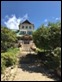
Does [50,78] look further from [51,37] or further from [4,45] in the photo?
[4,45]

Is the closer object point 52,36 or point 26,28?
point 52,36

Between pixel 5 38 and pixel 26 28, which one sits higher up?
pixel 26 28

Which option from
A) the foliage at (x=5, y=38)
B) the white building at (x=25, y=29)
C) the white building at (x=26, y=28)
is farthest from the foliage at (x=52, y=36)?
the white building at (x=26, y=28)

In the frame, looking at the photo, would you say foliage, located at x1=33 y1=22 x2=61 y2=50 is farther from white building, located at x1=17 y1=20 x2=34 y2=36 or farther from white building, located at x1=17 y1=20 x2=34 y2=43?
white building, located at x1=17 y1=20 x2=34 y2=36

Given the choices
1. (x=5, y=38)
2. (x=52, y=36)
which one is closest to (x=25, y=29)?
(x=5, y=38)

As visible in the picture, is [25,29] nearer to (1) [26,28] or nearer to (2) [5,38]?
(1) [26,28]

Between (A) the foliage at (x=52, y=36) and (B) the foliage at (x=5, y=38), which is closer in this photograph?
(A) the foliage at (x=52, y=36)

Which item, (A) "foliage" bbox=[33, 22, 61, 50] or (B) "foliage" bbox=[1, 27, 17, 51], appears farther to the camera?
(B) "foliage" bbox=[1, 27, 17, 51]

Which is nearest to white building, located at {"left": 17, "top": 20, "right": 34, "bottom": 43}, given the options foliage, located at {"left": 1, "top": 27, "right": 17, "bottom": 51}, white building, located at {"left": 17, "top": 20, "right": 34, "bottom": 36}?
white building, located at {"left": 17, "top": 20, "right": 34, "bottom": 36}

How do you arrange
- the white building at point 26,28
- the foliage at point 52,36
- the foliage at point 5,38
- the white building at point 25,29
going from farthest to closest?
1. the white building at point 26,28
2. the white building at point 25,29
3. the foliage at point 5,38
4. the foliage at point 52,36

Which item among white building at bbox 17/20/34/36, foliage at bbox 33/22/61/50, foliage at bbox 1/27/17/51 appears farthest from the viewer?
white building at bbox 17/20/34/36

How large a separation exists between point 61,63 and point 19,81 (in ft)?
10.2

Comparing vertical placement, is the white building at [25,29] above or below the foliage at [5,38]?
above

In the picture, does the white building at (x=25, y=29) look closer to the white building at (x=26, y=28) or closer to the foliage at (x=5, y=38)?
the white building at (x=26, y=28)
